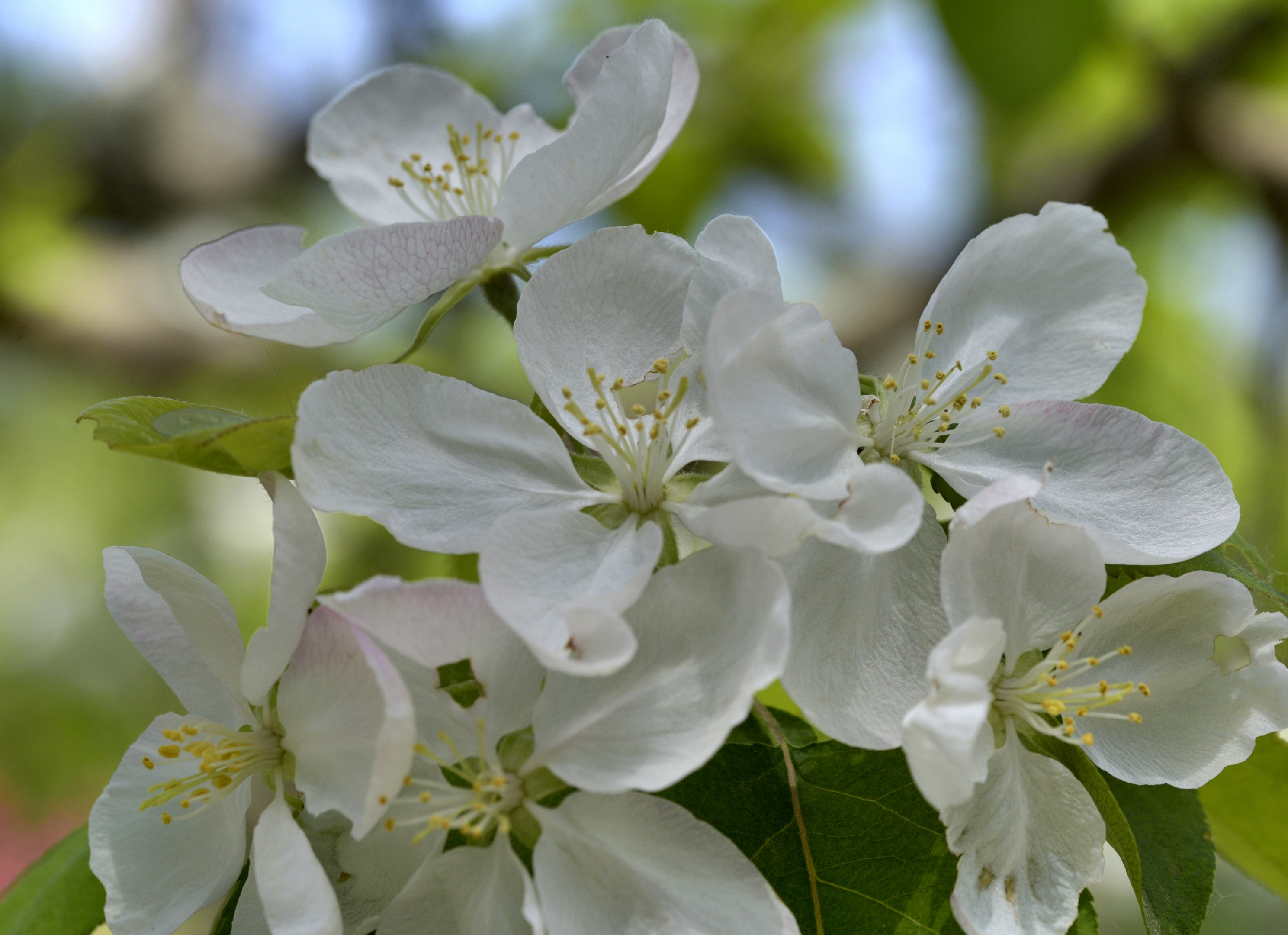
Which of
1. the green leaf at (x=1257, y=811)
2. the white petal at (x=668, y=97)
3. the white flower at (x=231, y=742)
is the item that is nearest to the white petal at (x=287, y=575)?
the white flower at (x=231, y=742)

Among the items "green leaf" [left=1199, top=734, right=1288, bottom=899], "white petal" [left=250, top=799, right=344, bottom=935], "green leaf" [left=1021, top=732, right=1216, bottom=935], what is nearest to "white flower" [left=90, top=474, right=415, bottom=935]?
"white petal" [left=250, top=799, right=344, bottom=935]

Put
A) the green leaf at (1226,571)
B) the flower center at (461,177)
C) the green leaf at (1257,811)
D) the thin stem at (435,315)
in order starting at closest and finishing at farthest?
1. the green leaf at (1226,571)
2. the thin stem at (435,315)
3. the green leaf at (1257,811)
4. the flower center at (461,177)

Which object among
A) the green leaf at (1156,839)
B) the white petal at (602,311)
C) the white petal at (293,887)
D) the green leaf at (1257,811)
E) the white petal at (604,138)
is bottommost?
the green leaf at (1257,811)

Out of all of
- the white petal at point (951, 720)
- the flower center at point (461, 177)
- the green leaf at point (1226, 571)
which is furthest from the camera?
the flower center at point (461, 177)

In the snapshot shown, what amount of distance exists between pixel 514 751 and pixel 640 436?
0.25 meters

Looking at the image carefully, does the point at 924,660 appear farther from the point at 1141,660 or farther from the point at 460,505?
the point at 460,505

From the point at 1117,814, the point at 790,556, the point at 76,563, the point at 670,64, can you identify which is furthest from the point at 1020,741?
the point at 76,563

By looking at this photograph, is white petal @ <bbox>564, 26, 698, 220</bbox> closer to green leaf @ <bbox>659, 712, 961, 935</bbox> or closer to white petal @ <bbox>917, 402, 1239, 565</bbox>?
white petal @ <bbox>917, 402, 1239, 565</bbox>

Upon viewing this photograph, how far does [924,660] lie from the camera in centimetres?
74

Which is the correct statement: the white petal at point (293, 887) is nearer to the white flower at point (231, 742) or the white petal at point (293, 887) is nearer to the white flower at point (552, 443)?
the white flower at point (231, 742)

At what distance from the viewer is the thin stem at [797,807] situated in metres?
0.75

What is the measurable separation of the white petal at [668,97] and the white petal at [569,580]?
0.31m

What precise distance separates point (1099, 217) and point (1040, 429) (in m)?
0.18

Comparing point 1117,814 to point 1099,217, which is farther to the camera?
point 1099,217
